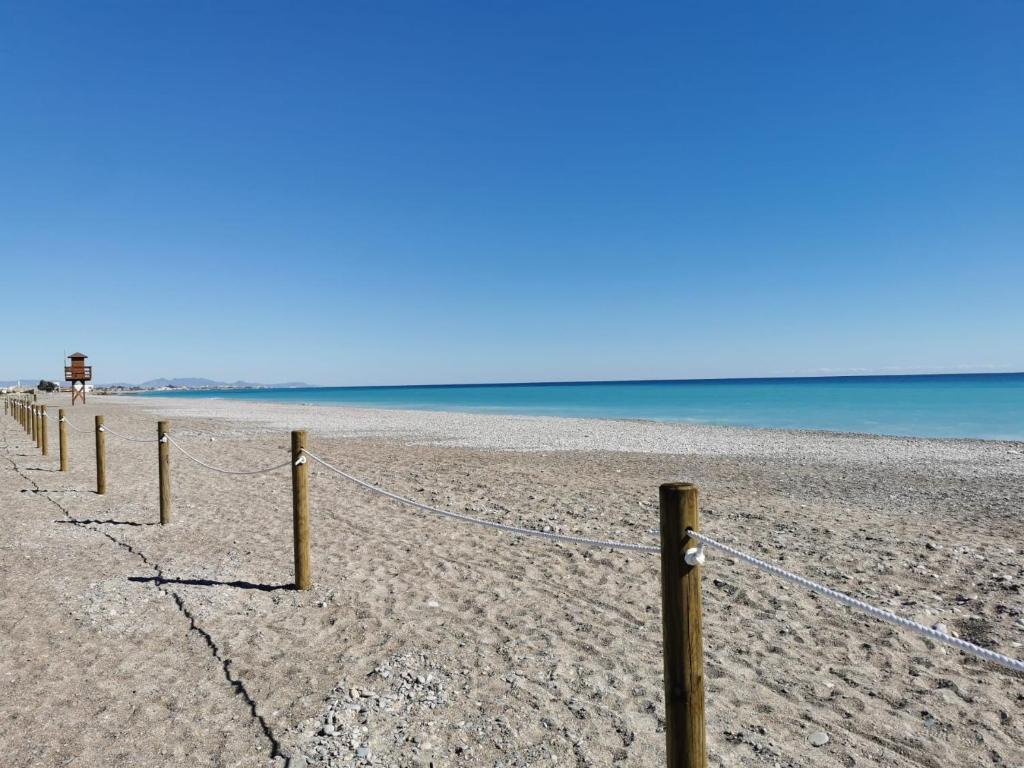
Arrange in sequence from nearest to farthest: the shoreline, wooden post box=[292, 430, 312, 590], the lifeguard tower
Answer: wooden post box=[292, 430, 312, 590] → the shoreline → the lifeguard tower

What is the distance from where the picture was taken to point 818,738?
3.12 meters

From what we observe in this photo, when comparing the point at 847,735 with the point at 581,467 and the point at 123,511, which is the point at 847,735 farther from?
the point at 581,467

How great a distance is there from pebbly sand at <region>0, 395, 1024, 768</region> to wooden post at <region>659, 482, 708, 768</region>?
0.79m

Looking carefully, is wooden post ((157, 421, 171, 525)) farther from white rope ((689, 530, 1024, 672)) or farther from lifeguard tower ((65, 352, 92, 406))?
lifeguard tower ((65, 352, 92, 406))

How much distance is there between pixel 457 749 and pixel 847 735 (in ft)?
6.44

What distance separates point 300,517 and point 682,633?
3786mm

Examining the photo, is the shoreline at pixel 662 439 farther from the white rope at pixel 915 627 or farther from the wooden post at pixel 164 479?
the white rope at pixel 915 627

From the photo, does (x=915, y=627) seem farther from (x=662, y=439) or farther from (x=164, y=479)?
(x=662, y=439)

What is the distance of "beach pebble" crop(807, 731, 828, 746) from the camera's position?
308 centimetres

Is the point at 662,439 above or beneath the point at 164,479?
beneath

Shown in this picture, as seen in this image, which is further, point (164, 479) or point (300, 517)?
point (164, 479)

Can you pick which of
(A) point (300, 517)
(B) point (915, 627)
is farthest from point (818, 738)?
(A) point (300, 517)

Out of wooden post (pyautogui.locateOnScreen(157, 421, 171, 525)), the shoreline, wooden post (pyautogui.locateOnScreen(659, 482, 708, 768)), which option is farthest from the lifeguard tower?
wooden post (pyautogui.locateOnScreen(659, 482, 708, 768))

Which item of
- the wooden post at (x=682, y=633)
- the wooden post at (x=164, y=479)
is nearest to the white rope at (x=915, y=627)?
the wooden post at (x=682, y=633)
